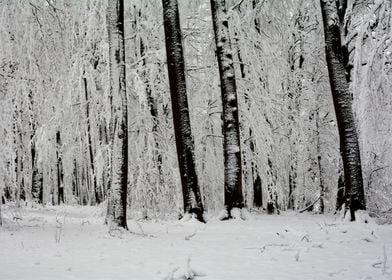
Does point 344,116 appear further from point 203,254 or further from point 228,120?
point 203,254

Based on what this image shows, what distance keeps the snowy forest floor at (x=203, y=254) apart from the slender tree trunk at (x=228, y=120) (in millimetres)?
1397

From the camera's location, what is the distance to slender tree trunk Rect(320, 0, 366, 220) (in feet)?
25.2

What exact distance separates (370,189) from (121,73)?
24.7 feet

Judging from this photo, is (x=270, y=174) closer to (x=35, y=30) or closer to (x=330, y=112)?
(x=330, y=112)

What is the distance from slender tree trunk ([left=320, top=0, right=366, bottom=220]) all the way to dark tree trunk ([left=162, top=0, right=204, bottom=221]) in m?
2.95

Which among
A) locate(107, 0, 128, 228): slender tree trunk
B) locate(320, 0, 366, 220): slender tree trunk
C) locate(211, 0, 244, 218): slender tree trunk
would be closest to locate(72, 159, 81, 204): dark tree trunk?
locate(211, 0, 244, 218): slender tree trunk

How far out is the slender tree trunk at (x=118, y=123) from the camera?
22.9 feet

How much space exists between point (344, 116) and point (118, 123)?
4142mm

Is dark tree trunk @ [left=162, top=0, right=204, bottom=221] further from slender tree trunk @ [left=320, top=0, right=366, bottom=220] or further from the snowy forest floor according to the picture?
slender tree trunk @ [left=320, top=0, right=366, bottom=220]

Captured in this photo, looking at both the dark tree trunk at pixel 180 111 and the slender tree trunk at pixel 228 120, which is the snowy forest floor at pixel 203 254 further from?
the slender tree trunk at pixel 228 120

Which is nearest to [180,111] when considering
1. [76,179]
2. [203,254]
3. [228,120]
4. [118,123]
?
[228,120]

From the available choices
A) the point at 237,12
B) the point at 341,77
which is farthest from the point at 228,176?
the point at 237,12

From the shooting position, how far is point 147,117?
11.8 metres

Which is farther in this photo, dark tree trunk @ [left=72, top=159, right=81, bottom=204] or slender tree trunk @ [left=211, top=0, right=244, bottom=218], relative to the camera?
dark tree trunk @ [left=72, top=159, right=81, bottom=204]
